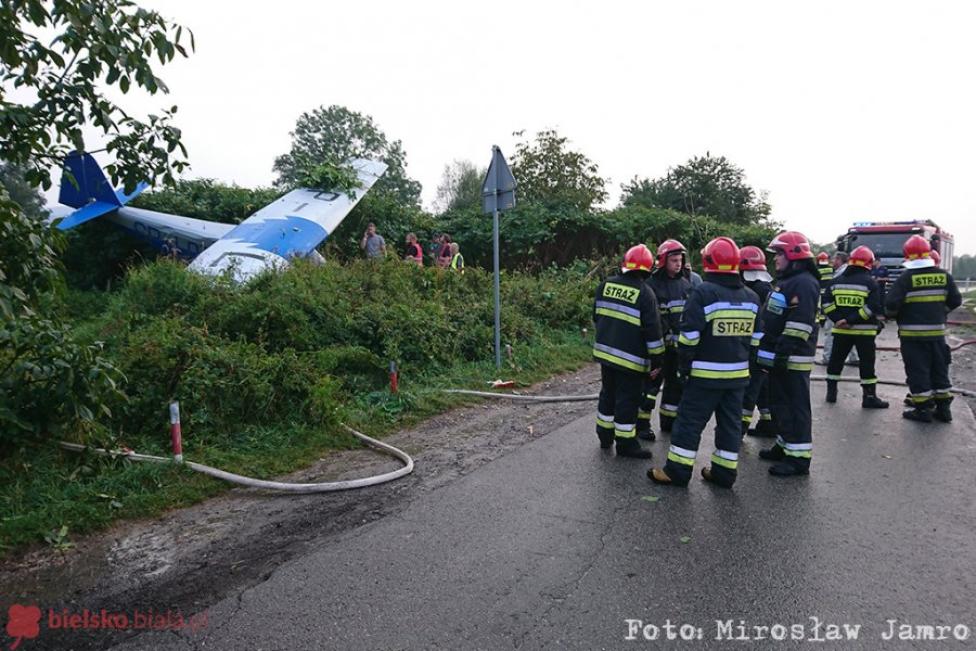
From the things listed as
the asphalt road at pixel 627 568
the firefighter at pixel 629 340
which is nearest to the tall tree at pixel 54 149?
the asphalt road at pixel 627 568

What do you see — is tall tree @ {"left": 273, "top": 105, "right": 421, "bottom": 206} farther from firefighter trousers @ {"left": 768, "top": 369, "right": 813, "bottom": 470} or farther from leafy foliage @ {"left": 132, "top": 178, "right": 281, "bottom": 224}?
firefighter trousers @ {"left": 768, "top": 369, "right": 813, "bottom": 470}

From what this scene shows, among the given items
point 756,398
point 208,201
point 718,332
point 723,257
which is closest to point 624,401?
point 718,332

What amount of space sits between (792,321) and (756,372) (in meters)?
0.95

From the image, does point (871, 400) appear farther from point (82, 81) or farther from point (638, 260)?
point (82, 81)

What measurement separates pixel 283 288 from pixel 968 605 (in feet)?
24.7

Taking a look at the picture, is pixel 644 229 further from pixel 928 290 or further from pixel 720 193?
pixel 720 193

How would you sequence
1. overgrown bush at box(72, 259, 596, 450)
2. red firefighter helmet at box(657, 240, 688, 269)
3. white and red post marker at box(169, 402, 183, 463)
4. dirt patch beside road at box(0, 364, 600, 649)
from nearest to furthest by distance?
dirt patch beside road at box(0, 364, 600, 649) < white and red post marker at box(169, 402, 183, 463) < overgrown bush at box(72, 259, 596, 450) < red firefighter helmet at box(657, 240, 688, 269)

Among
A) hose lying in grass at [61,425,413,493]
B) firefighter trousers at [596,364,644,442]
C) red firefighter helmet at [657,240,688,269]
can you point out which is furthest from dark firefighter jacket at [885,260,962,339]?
hose lying in grass at [61,425,413,493]

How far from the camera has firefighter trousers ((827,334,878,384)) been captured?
7.57 meters

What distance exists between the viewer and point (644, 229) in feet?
60.2

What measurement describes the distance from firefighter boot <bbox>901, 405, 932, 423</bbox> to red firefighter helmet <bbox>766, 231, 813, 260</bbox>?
2957 mm

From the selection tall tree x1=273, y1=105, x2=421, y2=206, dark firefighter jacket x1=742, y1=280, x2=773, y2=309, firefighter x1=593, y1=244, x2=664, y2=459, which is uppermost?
tall tree x1=273, y1=105, x2=421, y2=206

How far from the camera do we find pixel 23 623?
9.72ft

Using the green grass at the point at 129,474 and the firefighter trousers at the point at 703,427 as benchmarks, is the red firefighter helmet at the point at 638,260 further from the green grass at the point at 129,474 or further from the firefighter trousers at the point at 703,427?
the green grass at the point at 129,474
